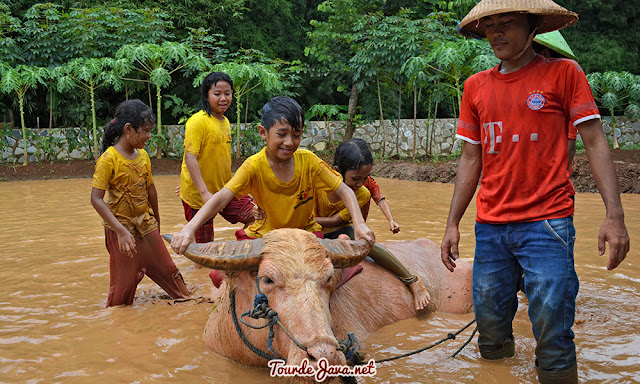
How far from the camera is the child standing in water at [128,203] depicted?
186 inches

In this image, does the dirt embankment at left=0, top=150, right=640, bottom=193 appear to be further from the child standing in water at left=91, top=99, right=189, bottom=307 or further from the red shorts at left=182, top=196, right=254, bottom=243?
the child standing in water at left=91, top=99, right=189, bottom=307

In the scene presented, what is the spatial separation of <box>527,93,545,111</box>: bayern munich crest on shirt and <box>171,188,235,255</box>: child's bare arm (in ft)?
6.52

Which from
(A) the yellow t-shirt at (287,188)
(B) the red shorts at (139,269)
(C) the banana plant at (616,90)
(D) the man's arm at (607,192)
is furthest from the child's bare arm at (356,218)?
(C) the banana plant at (616,90)

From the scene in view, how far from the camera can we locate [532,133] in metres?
3.07

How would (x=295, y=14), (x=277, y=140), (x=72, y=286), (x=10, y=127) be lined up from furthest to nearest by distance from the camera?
(x=295, y=14) → (x=10, y=127) → (x=72, y=286) → (x=277, y=140)

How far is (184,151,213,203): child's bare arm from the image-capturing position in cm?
552

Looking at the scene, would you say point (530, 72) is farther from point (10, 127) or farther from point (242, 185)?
point (10, 127)

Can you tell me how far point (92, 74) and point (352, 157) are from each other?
14.7m

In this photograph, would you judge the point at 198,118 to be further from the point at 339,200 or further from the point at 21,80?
the point at 21,80

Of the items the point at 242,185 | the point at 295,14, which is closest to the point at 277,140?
the point at 242,185

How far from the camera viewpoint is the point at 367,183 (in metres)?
5.80

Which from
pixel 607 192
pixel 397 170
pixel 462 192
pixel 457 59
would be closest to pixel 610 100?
pixel 457 59

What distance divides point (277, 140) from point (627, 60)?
2395 cm

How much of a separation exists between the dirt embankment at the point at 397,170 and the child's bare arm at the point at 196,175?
9.47m
